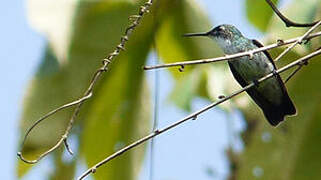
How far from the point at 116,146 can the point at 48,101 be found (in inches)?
17.1

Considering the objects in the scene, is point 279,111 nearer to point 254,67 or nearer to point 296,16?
point 254,67

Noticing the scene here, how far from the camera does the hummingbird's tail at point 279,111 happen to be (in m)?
4.42

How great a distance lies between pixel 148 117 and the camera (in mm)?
5582

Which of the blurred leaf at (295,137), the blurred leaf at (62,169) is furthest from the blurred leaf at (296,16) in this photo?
the blurred leaf at (62,169)

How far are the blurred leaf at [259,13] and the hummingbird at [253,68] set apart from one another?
44cm

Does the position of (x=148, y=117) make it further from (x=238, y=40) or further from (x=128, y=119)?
(x=238, y=40)

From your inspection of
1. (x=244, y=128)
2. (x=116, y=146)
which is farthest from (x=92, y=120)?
(x=244, y=128)

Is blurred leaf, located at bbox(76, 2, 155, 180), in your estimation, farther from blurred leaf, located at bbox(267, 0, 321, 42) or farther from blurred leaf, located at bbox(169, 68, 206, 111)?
blurred leaf, located at bbox(267, 0, 321, 42)

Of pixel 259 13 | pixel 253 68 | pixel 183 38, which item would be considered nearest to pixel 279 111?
pixel 253 68

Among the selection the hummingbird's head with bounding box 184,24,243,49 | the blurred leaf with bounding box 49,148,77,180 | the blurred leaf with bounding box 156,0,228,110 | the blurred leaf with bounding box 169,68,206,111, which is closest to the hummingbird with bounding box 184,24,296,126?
the hummingbird's head with bounding box 184,24,243,49

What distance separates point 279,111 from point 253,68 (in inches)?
11.0

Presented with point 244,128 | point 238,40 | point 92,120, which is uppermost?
point 238,40

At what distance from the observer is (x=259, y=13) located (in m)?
5.26

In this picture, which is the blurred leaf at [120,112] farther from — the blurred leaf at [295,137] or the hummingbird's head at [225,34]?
the blurred leaf at [295,137]
